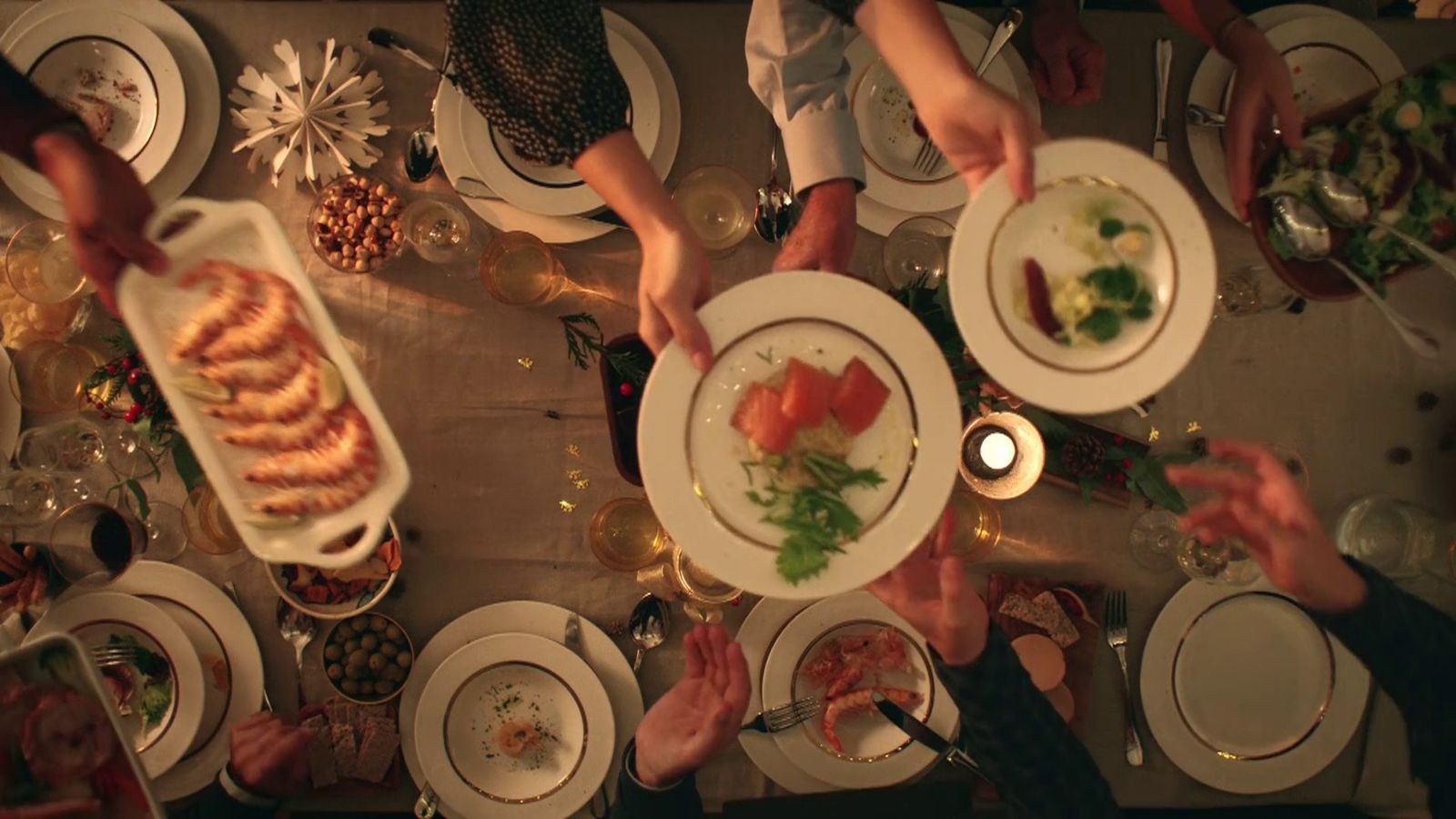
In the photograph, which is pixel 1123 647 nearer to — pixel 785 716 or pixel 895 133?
pixel 785 716

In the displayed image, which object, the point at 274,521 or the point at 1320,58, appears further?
the point at 1320,58

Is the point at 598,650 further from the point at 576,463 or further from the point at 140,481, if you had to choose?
the point at 140,481

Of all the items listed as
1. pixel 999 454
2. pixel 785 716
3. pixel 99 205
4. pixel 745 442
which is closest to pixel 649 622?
pixel 785 716

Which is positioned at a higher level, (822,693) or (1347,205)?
(1347,205)

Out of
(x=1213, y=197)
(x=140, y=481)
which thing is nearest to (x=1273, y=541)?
(x=1213, y=197)

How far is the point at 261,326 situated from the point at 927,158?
123 centimetres

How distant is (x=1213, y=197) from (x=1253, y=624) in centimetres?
85

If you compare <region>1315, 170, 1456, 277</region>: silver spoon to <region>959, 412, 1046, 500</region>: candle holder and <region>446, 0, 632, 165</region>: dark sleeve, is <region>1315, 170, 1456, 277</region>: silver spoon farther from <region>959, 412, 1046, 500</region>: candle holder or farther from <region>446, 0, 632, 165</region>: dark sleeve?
<region>446, 0, 632, 165</region>: dark sleeve

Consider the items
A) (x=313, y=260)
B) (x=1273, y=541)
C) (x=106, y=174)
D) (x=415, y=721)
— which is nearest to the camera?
(x=1273, y=541)

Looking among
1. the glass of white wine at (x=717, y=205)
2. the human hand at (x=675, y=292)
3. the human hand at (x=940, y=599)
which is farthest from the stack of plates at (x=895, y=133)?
the human hand at (x=940, y=599)

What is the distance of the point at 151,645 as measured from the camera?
163cm

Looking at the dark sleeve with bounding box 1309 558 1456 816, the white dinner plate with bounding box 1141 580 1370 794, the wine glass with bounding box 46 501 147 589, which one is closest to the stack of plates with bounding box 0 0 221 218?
the wine glass with bounding box 46 501 147 589

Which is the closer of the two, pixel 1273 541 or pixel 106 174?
pixel 1273 541

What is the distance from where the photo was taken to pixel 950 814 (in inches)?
62.7
